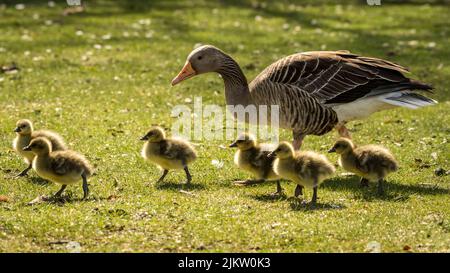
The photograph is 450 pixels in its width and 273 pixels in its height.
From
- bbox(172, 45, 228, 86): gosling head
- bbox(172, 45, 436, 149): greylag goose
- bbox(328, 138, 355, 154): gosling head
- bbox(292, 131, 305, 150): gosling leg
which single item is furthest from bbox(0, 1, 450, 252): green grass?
bbox(172, 45, 228, 86): gosling head

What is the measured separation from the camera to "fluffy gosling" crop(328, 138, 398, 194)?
942cm

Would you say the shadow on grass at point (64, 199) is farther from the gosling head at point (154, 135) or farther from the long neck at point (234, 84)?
the long neck at point (234, 84)

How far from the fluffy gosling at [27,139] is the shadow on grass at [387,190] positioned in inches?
135

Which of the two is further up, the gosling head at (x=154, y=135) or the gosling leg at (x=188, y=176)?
the gosling head at (x=154, y=135)

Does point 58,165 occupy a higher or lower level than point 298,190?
higher

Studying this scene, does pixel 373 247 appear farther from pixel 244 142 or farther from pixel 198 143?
pixel 198 143

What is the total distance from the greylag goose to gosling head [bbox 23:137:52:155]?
2.93m

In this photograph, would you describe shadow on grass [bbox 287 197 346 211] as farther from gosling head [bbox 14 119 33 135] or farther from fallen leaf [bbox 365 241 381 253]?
gosling head [bbox 14 119 33 135]

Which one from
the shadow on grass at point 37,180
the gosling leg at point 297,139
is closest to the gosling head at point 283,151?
the gosling leg at point 297,139

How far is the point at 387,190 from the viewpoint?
31.9ft

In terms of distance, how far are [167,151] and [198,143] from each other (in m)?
2.22

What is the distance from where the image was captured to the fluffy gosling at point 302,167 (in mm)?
8984

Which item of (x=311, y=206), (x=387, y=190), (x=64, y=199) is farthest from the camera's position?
(x=387, y=190)

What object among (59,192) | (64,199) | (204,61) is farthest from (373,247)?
(204,61)
